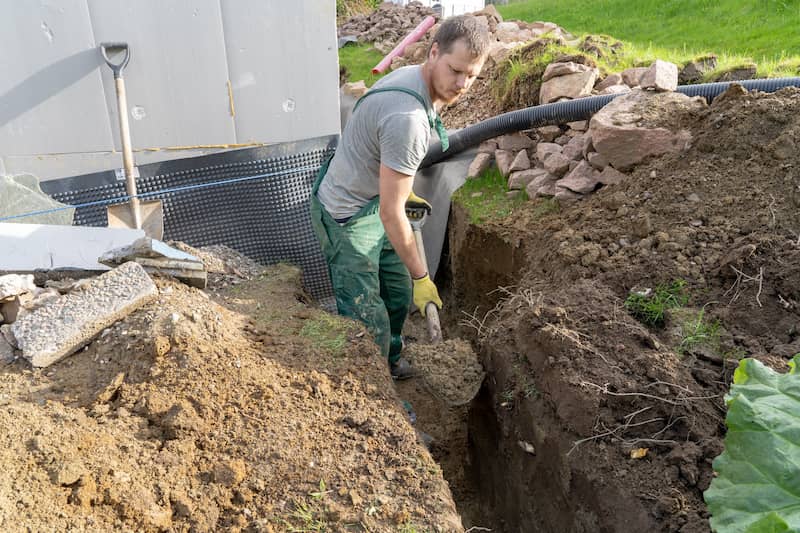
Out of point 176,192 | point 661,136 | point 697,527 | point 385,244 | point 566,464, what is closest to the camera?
point 697,527

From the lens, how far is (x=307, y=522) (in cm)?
200

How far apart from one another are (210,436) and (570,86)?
4.23 m

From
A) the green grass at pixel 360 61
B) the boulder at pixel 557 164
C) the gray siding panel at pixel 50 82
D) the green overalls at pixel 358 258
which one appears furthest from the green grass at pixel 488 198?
the green grass at pixel 360 61

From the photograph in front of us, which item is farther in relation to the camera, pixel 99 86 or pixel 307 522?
pixel 99 86

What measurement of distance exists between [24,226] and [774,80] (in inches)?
202

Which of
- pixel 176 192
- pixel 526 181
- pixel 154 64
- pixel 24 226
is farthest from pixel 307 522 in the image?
pixel 154 64

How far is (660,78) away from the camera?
4.43m

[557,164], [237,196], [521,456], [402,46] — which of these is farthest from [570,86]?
[402,46]

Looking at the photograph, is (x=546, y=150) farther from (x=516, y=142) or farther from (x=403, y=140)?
(x=403, y=140)

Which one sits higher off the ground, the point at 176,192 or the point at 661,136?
the point at 661,136

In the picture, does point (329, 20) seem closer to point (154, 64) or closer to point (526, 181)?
point (154, 64)

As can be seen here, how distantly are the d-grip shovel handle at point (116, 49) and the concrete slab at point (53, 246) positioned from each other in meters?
1.26

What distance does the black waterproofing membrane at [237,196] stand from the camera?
447 cm

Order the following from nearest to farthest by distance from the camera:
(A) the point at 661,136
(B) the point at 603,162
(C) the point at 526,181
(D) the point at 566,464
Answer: (D) the point at 566,464, (A) the point at 661,136, (B) the point at 603,162, (C) the point at 526,181
